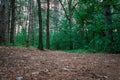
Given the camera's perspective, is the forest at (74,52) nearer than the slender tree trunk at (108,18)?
Yes

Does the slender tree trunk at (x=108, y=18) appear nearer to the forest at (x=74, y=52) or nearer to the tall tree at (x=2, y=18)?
the forest at (x=74, y=52)

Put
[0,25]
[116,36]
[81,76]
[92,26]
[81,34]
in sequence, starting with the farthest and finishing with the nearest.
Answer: [81,34] < [92,26] < [116,36] < [0,25] < [81,76]

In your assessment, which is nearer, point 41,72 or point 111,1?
point 41,72

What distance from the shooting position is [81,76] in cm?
546

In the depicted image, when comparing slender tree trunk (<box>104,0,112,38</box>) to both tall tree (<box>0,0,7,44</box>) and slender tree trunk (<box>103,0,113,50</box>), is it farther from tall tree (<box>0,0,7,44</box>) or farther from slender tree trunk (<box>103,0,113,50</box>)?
tall tree (<box>0,0,7,44</box>)

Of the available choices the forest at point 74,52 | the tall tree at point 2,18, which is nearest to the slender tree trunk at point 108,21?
the forest at point 74,52

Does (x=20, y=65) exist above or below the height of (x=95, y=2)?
below

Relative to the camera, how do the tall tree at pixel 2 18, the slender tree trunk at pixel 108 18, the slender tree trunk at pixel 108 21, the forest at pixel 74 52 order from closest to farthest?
the forest at pixel 74 52
the tall tree at pixel 2 18
the slender tree trunk at pixel 108 21
the slender tree trunk at pixel 108 18

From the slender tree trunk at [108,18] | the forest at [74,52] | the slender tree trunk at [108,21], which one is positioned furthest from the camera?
the slender tree trunk at [108,18]

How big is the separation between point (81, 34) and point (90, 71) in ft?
57.1

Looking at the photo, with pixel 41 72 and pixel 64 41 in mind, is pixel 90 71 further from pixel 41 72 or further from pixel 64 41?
pixel 64 41

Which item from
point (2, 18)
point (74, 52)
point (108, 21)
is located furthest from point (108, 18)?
point (2, 18)

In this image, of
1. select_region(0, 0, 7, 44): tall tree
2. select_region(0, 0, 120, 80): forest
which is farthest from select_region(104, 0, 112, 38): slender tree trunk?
select_region(0, 0, 7, 44): tall tree

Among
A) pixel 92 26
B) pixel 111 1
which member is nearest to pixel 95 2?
pixel 111 1
